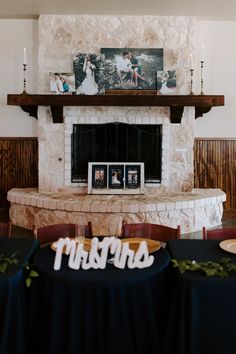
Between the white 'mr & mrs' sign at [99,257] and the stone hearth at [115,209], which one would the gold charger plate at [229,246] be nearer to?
the white 'mr & mrs' sign at [99,257]

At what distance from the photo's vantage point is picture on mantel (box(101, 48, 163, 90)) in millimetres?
5336

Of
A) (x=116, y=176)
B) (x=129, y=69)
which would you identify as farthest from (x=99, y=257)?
(x=129, y=69)

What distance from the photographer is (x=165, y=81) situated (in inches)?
210

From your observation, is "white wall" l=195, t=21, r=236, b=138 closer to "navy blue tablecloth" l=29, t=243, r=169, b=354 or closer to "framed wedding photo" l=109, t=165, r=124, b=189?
"framed wedding photo" l=109, t=165, r=124, b=189

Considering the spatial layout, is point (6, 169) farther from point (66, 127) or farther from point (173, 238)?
point (173, 238)

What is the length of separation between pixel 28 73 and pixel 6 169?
1.60m

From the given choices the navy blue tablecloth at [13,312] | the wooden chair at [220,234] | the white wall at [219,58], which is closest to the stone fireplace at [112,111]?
the white wall at [219,58]

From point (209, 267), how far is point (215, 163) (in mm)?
4089

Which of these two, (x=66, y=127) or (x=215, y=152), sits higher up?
(x=66, y=127)

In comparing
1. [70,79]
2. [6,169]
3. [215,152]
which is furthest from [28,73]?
[215,152]

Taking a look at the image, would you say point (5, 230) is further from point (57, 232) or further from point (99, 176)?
Answer: point (99, 176)

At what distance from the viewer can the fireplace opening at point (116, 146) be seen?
543 cm

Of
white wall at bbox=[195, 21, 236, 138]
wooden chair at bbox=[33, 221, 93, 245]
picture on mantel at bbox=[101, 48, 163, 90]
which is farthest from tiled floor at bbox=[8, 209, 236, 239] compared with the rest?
picture on mantel at bbox=[101, 48, 163, 90]

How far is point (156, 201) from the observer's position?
15.4ft
